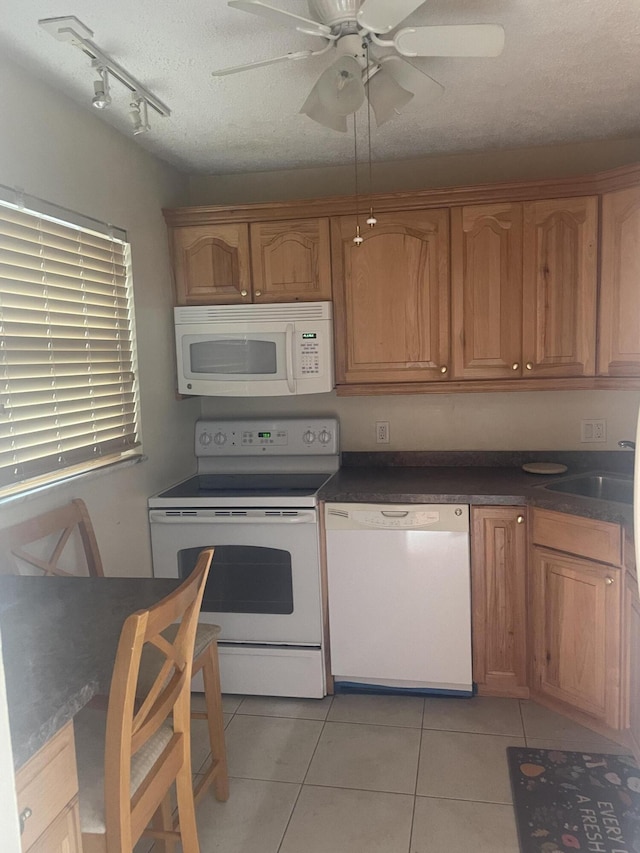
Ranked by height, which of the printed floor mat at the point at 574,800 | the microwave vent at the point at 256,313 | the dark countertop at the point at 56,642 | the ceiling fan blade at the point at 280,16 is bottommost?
the printed floor mat at the point at 574,800

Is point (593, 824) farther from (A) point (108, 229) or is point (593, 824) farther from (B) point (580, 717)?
(A) point (108, 229)

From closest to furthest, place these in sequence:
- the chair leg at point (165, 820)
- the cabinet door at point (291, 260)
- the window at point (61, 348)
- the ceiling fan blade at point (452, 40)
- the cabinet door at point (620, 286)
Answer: the ceiling fan blade at point (452, 40)
the chair leg at point (165, 820)
the window at point (61, 348)
the cabinet door at point (620, 286)
the cabinet door at point (291, 260)

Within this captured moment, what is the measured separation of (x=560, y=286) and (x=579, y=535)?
3.40 ft

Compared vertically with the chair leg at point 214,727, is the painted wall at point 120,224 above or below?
above

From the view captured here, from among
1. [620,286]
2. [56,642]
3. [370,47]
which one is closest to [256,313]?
[370,47]

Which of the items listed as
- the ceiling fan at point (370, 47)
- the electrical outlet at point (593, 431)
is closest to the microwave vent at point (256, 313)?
the ceiling fan at point (370, 47)

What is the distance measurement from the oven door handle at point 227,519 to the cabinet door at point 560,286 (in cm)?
113

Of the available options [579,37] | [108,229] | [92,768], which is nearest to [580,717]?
Answer: [92,768]

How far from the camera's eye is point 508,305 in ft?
9.28

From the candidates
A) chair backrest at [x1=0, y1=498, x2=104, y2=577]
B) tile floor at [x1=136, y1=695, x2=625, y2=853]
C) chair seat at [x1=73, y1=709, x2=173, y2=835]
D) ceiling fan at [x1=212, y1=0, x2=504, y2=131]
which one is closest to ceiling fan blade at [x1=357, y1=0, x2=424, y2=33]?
ceiling fan at [x1=212, y1=0, x2=504, y2=131]

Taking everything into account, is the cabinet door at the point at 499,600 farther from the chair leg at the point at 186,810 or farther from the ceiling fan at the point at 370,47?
the ceiling fan at the point at 370,47

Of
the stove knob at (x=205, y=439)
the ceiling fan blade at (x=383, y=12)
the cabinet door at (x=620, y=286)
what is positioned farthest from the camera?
the stove knob at (x=205, y=439)

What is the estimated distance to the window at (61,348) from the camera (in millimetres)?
1922

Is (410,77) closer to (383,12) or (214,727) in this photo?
(383,12)
